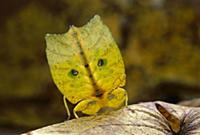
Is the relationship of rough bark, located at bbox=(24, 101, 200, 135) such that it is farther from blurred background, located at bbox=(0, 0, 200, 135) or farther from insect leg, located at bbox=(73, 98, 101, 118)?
blurred background, located at bbox=(0, 0, 200, 135)

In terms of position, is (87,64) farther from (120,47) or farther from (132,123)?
(120,47)

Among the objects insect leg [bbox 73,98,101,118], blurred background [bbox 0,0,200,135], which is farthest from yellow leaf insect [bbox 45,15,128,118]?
blurred background [bbox 0,0,200,135]

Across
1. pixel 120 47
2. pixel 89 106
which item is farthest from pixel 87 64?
pixel 120 47

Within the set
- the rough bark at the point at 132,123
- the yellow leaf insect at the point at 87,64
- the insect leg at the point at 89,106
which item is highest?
the yellow leaf insect at the point at 87,64

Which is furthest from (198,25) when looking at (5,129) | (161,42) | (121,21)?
(5,129)

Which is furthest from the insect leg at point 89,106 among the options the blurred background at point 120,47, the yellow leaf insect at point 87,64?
the blurred background at point 120,47

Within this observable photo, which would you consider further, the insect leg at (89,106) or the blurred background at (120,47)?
the blurred background at (120,47)

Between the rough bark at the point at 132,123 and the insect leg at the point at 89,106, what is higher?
the insect leg at the point at 89,106

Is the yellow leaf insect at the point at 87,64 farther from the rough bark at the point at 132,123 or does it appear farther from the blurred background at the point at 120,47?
the blurred background at the point at 120,47
